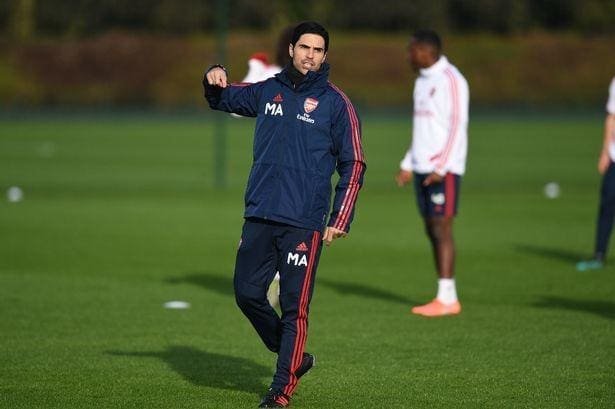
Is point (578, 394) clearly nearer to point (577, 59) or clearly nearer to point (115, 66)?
point (577, 59)

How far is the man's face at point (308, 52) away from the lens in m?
6.93

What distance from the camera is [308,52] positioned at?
693cm

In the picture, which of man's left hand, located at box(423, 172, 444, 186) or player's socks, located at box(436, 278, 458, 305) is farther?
player's socks, located at box(436, 278, 458, 305)

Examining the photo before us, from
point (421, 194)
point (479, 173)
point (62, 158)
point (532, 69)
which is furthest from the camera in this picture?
point (532, 69)

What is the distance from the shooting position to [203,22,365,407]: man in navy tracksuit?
6934 millimetres

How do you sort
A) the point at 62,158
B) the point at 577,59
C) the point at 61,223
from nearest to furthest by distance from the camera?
the point at 61,223, the point at 62,158, the point at 577,59

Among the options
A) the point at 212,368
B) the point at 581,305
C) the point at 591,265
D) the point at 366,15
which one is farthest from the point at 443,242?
the point at 366,15

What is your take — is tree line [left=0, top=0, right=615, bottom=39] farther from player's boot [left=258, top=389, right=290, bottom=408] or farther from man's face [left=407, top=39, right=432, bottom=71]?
player's boot [left=258, top=389, right=290, bottom=408]

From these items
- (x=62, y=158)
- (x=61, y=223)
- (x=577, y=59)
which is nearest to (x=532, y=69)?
(x=577, y=59)

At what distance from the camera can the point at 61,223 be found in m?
17.0

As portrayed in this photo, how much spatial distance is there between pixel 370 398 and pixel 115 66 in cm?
3515

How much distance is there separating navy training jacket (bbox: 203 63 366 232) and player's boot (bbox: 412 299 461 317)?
11.7 ft

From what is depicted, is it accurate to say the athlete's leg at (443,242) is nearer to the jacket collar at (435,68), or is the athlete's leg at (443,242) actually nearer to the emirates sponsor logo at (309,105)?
the jacket collar at (435,68)

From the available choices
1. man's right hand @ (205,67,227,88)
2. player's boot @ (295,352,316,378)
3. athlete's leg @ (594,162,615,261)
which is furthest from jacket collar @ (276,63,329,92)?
athlete's leg @ (594,162,615,261)
